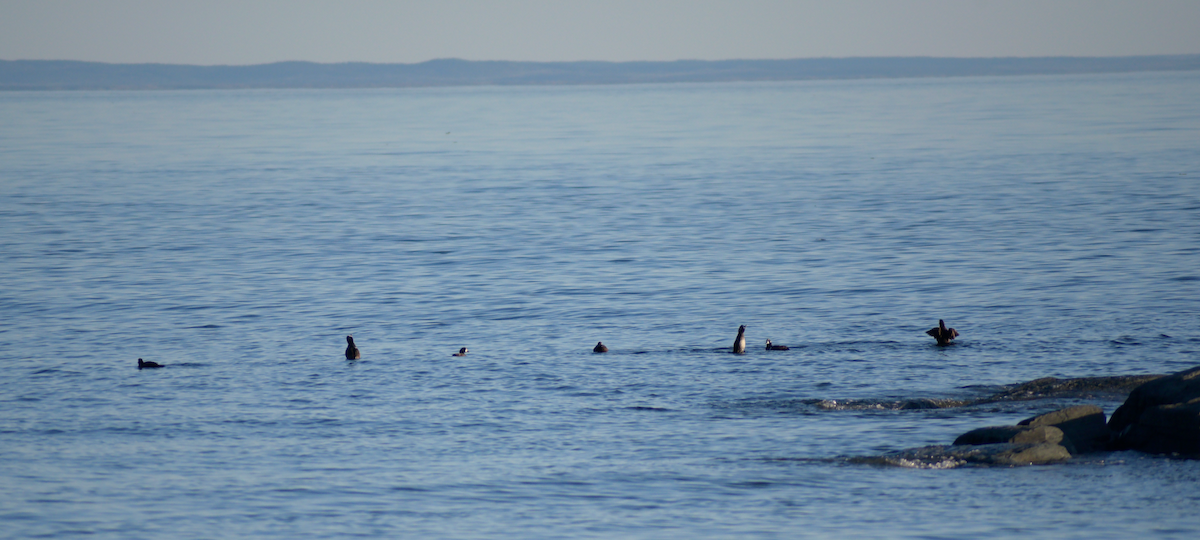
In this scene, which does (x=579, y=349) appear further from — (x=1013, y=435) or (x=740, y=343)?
(x=1013, y=435)

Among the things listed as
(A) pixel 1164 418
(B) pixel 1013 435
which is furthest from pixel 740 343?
(A) pixel 1164 418

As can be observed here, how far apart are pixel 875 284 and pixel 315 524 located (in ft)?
69.4

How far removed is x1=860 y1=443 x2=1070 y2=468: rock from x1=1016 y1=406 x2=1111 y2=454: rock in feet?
1.61

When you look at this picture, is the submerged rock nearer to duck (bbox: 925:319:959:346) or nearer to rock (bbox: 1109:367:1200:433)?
rock (bbox: 1109:367:1200:433)

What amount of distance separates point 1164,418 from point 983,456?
2.71 meters

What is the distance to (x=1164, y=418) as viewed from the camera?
1736cm

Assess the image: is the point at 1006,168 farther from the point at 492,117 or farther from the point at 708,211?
the point at 492,117

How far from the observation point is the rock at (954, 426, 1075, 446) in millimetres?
17266

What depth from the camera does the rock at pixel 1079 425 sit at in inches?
696

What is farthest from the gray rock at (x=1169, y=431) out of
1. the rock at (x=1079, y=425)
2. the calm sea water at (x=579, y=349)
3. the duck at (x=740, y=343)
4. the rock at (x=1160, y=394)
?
the duck at (x=740, y=343)

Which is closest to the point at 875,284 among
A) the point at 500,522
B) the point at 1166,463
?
the point at 1166,463

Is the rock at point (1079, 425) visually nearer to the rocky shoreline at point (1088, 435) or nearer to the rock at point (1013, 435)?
the rocky shoreline at point (1088, 435)

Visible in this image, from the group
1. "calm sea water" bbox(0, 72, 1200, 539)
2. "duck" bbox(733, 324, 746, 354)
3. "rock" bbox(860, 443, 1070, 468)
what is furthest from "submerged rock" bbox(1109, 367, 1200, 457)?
"duck" bbox(733, 324, 746, 354)

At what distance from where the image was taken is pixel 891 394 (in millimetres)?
21250
